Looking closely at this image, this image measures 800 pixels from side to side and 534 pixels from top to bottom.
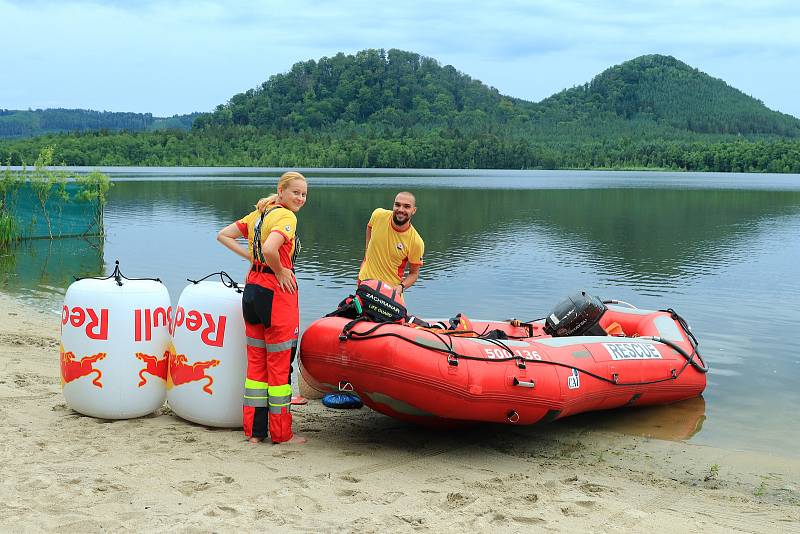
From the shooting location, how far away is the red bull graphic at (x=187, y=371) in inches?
209

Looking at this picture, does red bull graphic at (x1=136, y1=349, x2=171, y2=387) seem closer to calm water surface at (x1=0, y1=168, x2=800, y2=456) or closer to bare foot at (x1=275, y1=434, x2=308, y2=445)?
bare foot at (x1=275, y1=434, x2=308, y2=445)

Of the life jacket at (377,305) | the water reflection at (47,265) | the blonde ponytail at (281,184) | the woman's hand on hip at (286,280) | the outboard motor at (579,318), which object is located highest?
the blonde ponytail at (281,184)

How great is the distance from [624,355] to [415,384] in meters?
2.02

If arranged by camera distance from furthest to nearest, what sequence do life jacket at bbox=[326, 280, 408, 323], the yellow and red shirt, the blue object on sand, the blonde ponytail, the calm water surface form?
Answer: 1. the calm water surface
2. the blue object on sand
3. life jacket at bbox=[326, 280, 408, 323]
4. the blonde ponytail
5. the yellow and red shirt

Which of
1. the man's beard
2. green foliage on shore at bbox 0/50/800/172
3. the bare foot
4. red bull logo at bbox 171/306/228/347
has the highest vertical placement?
green foliage on shore at bbox 0/50/800/172

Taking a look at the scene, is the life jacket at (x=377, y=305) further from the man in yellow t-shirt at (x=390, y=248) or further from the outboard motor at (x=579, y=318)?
the outboard motor at (x=579, y=318)

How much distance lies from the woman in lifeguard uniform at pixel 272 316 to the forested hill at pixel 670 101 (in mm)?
133047

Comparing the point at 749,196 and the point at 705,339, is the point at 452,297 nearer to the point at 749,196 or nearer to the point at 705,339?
the point at 705,339

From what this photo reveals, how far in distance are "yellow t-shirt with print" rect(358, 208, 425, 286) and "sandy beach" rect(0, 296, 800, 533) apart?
1.19m

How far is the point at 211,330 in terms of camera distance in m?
5.26

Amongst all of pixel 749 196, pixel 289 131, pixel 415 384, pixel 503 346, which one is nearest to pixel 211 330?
pixel 415 384

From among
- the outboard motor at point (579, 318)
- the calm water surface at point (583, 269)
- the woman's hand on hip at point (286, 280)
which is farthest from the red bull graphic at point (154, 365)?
the outboard motor at point (579, 318)

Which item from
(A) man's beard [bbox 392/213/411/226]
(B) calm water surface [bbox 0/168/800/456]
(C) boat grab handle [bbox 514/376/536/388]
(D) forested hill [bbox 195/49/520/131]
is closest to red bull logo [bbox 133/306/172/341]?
(A) man's beard [bbox 392/213/411/226]

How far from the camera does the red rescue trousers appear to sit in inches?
196
